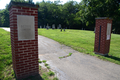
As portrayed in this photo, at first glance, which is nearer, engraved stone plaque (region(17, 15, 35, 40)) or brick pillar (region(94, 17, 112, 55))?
engraved stone plaque (region(17, 15, 35, 40))

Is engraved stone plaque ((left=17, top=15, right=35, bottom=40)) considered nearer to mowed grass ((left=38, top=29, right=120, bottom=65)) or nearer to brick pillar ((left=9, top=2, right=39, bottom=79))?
brick pillar ((left=9, top=2, right=39, bottom=79))

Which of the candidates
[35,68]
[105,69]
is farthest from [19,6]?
[105,69]

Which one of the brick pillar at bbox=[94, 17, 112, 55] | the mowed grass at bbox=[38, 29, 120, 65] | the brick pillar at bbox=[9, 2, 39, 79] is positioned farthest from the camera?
the mowed grass at bbox=[38, 29, 120, 65]

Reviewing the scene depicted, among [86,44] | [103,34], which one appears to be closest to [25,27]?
[103,34]

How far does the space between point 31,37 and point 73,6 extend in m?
52.8

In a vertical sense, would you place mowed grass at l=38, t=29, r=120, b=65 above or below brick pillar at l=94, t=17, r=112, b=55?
below

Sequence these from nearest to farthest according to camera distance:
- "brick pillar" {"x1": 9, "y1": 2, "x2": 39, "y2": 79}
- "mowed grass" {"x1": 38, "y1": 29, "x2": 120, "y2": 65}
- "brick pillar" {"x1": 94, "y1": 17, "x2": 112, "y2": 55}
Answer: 1. "brick pillar" {"x1": 9, "y1": 2, "x2": 39, "y2": 79}
2. "brick pillar" {"x1": 94, "y1": 17, "x2": 112, "y2": 55}
3. "mowed grass" {"x1": 38, "y1": 29, "x2": 120, "y2": 65}

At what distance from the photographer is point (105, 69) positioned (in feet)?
14.8

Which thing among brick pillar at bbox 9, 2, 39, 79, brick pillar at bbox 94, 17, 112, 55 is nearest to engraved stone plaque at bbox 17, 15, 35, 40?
brick pillar at bbox 9, 2, 39, 79

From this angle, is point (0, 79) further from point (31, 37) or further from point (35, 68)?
point (31, 37)

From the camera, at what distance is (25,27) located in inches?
129

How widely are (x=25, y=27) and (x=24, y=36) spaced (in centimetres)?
29

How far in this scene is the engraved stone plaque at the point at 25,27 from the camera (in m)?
3.19

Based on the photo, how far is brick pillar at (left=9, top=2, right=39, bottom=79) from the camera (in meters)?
3.14
